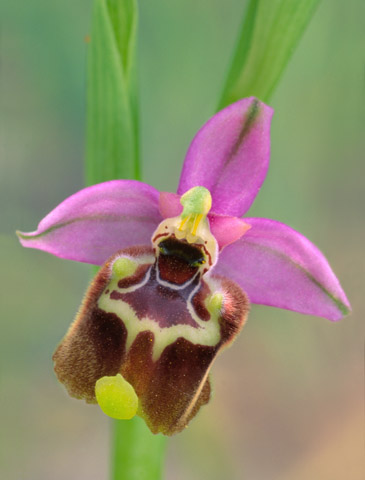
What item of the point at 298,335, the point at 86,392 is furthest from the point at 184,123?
the point at 86,392

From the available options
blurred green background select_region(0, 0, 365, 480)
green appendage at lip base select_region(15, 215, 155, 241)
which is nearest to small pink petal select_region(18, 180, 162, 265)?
green appendage at lip base select_region(15, 215, 155, 241)

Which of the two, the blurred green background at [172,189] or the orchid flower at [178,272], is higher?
the orchid flower at [178,272]

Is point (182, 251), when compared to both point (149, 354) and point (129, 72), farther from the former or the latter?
point (129, 72)

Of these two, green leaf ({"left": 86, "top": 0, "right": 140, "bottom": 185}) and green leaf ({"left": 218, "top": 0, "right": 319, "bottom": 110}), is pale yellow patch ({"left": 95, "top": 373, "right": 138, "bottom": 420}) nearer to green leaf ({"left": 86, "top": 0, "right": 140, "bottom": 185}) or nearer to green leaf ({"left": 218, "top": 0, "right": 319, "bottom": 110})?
green leaf ({"left": 86, "top": 0, "right": 140, "bottom": 185})

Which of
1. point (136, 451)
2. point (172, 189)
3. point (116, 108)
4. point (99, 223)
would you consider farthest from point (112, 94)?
point (172, 189)

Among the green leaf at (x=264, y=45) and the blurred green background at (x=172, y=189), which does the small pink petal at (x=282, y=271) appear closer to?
the green leaf at (x=264, y=45)

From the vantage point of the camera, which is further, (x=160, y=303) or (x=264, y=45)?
(x=264, y=45)

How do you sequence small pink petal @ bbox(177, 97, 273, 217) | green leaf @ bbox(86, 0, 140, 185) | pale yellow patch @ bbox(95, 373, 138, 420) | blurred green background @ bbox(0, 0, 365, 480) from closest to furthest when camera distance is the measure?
pale yellow patch @ bbox(95, 373, 138, 420)
small pink petal @ bbox(177, 97, 273, 217)
green leaf @ bbox(86, 0, 140, 185)
blurred green background @ bbox(0, 0, 365, 480)

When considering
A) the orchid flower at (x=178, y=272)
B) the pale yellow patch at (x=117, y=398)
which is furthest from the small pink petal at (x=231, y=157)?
the pale yellow patch at (x=117, y=398)
